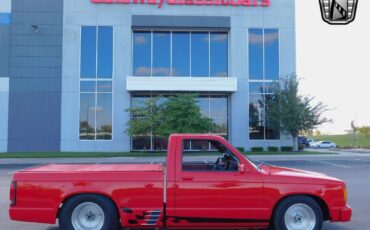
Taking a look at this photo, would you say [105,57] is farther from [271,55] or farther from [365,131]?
[365,131]

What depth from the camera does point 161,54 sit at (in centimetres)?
3512

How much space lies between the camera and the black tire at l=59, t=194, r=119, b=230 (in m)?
6.62

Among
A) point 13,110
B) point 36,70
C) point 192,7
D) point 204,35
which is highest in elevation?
point 192,7

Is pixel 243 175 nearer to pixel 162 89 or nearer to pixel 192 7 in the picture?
pixel 162 89

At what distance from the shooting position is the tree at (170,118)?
29891 millimetres

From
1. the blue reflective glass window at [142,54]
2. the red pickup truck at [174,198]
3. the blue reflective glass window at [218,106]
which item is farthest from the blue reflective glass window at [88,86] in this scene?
the red pickup truck at [174,198]

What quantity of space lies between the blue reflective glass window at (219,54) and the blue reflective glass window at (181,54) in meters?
2.15

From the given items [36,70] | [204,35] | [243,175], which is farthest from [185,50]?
[243,175]

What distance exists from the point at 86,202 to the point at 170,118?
23228 mm

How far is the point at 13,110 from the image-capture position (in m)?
33.3

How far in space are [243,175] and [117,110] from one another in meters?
27.9

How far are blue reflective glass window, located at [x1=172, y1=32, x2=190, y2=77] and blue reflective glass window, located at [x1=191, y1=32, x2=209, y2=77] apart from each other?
17.1 inches

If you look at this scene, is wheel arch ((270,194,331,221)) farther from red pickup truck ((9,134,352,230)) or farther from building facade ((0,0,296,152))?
building facade ((0,0,296,152))

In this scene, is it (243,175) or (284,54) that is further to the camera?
(284,54)
